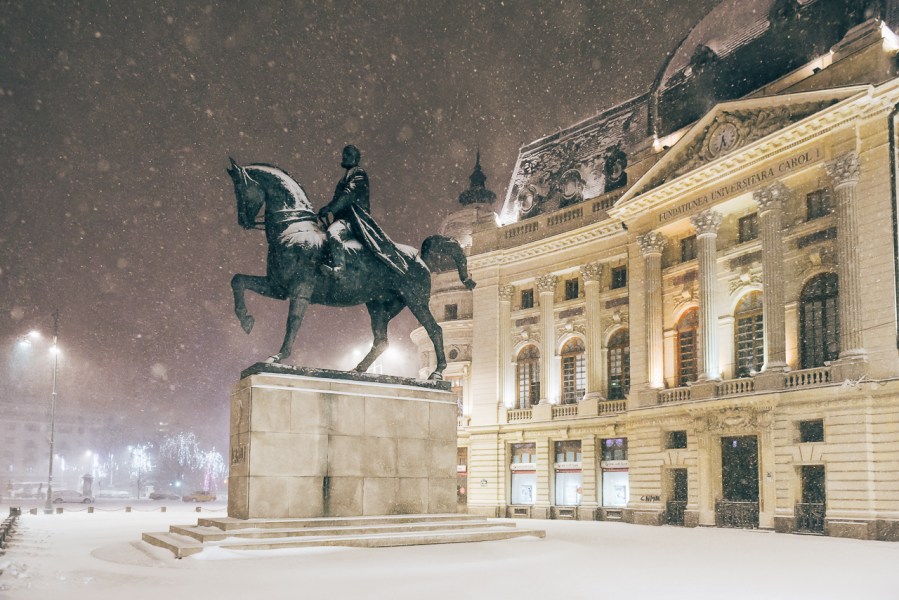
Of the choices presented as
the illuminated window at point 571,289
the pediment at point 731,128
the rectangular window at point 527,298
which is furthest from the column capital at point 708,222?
the rectangular window at point 527,298

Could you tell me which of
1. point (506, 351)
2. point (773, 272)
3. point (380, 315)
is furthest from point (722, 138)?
A: point (380, 315)

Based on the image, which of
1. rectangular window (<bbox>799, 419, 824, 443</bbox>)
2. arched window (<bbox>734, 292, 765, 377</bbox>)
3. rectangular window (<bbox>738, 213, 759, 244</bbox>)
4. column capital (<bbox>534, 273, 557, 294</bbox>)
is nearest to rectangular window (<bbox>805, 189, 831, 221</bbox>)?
rectangular window (<bbox>738, 213, 759, 244</bbox>)

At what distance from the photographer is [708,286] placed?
38.3m

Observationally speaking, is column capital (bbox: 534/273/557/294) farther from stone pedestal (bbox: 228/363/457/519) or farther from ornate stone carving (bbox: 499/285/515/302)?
stone pedestal (bbox: 228/363/457/519)

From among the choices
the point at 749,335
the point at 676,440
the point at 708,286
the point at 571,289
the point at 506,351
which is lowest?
the point at 676,440

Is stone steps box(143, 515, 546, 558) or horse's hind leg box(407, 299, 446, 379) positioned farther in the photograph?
horse's hind leg box(407, 299, 446, 379)

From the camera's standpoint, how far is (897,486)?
29188 mm

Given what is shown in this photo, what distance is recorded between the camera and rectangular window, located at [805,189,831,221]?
112 feet

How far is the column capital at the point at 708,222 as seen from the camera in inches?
1518

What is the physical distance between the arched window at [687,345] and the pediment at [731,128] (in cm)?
672

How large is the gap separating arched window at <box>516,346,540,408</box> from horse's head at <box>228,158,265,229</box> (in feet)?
112

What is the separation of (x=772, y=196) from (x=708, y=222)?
3.78 meters

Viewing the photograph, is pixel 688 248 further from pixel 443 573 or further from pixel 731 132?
pixel 443 573

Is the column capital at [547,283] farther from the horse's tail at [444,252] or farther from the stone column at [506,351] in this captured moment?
the horse's tail at [444,252]
